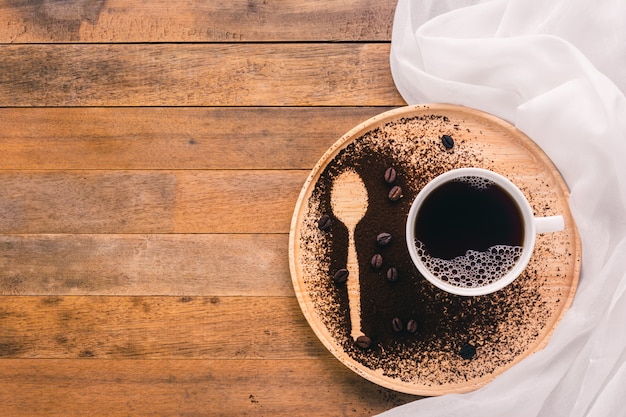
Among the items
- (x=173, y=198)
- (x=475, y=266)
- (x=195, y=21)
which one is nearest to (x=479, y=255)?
(x=475, y=266)

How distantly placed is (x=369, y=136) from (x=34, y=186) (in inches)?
22.8

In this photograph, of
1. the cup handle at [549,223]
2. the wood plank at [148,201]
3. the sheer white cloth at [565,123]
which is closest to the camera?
the cup handle at [549,223]

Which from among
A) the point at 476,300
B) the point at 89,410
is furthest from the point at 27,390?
the point at 476,300

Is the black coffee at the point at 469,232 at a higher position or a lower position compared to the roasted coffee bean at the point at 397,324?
higher

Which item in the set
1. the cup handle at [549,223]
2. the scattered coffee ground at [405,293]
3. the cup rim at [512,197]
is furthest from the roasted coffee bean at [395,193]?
the cup handle at [549,223]

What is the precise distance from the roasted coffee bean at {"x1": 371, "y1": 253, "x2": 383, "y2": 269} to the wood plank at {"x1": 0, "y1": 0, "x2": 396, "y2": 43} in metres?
0.37

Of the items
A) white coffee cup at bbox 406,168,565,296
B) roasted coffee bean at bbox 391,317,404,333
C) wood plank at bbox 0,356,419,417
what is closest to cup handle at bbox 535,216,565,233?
white coffee cup at bbox 406,168,565,296

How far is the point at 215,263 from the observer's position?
3.18ft

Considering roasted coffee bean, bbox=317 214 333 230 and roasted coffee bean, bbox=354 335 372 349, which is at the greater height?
roasted coffee bean, bbox=317 214 333 230

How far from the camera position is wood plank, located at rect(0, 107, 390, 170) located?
3.19ft

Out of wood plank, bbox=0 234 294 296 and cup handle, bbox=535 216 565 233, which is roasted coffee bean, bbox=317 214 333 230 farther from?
cup handle, bbox=535 216 565 233

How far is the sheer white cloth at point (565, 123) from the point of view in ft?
2.83

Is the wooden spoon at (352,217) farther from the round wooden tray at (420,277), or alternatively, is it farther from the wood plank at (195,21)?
the wood plank at (195,21)

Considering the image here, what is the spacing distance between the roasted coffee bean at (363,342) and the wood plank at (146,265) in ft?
0.46
